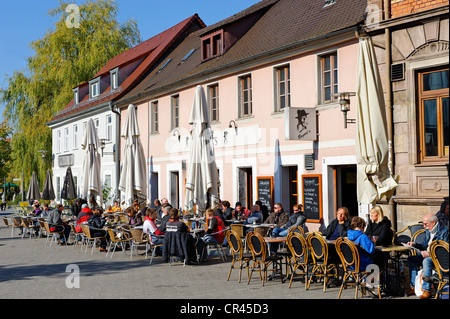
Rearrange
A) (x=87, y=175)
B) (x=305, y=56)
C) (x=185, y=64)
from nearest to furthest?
(x=305, y=56) < (x=87, y=175) < (x=185, y=64)

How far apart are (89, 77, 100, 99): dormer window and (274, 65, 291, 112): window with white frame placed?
18522mm

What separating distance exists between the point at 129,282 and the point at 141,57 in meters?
24.3

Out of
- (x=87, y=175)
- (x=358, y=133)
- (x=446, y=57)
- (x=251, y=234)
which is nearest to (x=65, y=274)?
(x=251, y=234)

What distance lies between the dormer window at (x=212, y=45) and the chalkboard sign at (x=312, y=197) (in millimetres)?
7839

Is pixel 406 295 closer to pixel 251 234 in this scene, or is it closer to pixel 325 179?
pixel 251 234

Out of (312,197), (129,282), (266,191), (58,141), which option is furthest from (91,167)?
(58,141)

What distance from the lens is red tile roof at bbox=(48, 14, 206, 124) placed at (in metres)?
32.0

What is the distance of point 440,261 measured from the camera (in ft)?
27.8

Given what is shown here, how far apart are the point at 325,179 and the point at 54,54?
26172mm

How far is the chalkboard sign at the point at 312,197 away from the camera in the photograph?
56.3ft

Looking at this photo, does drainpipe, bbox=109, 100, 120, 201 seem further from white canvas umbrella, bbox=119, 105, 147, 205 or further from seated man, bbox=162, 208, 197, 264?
seated man, bbox=162, 208, 197, 264

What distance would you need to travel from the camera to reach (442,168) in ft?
44.0

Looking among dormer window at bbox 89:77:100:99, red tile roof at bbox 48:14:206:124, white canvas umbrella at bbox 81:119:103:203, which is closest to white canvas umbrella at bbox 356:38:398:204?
white canvas umbrella at bbox 81:119:103:203

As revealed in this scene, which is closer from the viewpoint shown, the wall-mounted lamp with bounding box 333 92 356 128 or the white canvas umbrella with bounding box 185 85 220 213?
the wall-mounted lamp with bounding box 333 92 356 128
